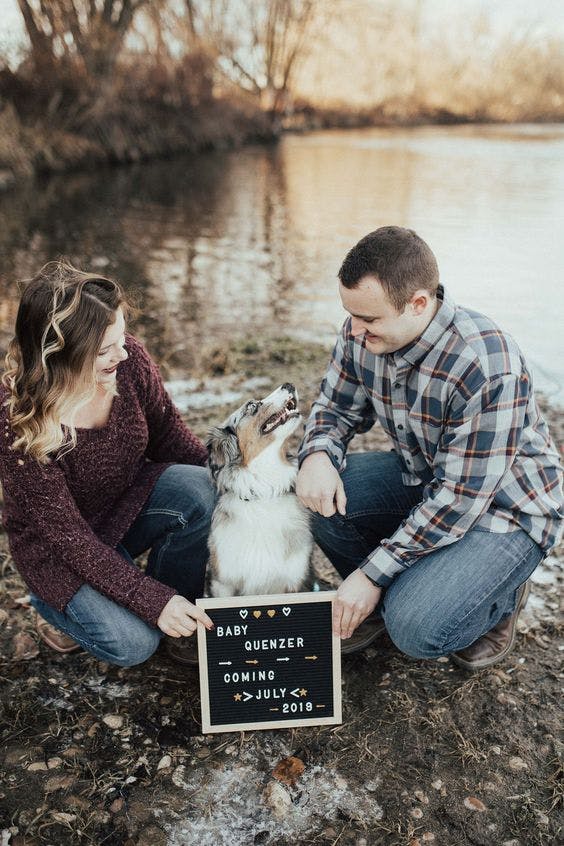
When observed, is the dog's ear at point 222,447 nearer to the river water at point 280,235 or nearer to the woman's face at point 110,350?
the woman's face at point 110,350

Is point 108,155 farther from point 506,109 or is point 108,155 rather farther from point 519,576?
point 506,109

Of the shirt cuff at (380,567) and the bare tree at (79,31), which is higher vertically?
the bare tree at (79,31)

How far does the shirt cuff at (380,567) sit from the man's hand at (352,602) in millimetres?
23

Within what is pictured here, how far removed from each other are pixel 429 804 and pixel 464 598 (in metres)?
0.73

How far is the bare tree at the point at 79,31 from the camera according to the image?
19.1 meters

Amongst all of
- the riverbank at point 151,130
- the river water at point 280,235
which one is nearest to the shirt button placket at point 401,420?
the river water at point 280,235

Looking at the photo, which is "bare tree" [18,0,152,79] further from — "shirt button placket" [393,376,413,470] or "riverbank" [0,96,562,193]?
"shirt button placket" [393,376,413,470]

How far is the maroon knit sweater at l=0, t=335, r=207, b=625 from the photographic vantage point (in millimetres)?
2617

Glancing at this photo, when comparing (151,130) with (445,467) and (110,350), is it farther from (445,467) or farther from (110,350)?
(445,467)

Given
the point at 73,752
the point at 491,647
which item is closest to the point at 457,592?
the point at 491,647

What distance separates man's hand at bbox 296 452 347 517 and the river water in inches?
130

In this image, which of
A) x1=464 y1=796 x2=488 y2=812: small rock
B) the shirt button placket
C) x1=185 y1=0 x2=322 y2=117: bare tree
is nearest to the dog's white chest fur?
the shirt button placket

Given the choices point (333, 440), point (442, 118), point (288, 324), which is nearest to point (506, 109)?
point (442, 118)

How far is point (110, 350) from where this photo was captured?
2.64 meters
